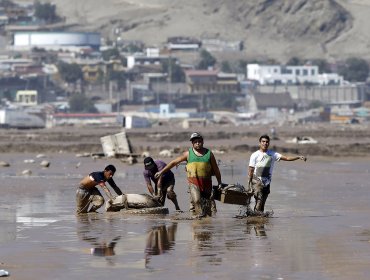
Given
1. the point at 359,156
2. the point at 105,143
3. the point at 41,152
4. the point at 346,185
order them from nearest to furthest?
the point at 346,185
the point at 105,143
the point at 359,156
the point at 41,152

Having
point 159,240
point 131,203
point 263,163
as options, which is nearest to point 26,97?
point 131,203

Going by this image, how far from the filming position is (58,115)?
149625 millimetres

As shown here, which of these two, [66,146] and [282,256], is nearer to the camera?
[282,256]

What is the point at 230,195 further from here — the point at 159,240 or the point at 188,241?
the point at 188,241

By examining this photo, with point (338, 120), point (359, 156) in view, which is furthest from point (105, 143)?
point (338, 120)

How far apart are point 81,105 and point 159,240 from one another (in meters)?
153

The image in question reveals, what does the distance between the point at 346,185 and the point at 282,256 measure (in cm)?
1656

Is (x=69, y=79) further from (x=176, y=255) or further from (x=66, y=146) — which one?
(x=176, y=255)

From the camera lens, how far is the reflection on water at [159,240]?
17969 millimetres

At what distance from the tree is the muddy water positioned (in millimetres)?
138947

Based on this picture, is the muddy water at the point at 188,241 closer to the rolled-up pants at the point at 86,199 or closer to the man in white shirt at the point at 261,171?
the rolled-up pants at the point at 86,199

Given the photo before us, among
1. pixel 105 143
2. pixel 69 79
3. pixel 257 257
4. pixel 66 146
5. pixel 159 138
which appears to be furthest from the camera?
pixel 69 79

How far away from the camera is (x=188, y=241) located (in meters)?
19.2

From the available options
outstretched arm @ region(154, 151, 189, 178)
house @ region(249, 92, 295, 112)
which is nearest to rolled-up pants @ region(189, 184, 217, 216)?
outstretched arm @ region(154, 151, 189, 178)
